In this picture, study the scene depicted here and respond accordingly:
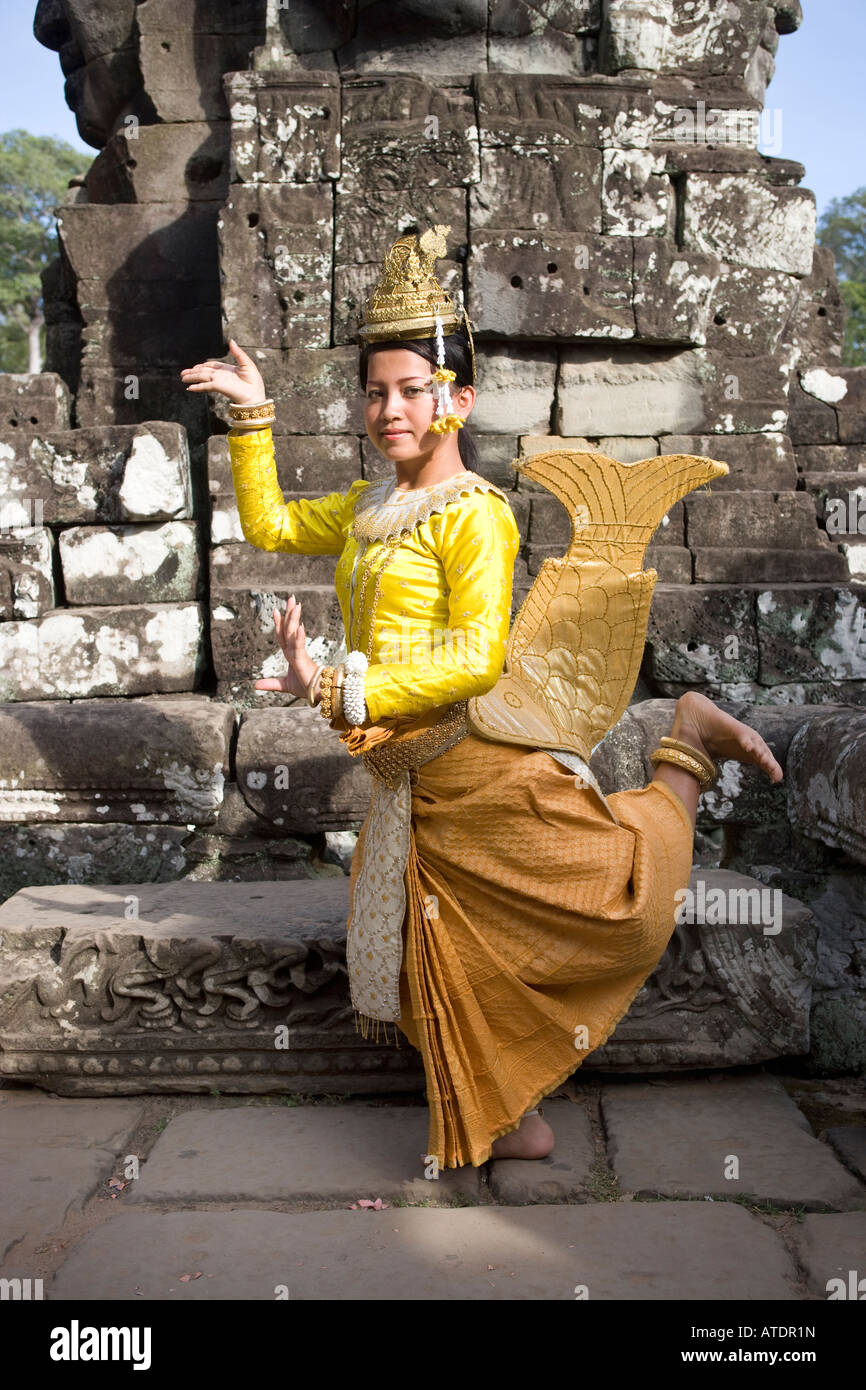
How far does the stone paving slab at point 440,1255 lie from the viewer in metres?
2.03

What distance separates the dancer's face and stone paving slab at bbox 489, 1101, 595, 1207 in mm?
1477

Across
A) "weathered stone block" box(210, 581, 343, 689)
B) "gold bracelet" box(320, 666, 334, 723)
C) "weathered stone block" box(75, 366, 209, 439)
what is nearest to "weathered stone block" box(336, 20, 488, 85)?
"weathered stone block" box(75, 366, 209, 439)

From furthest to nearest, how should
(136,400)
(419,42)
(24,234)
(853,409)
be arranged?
(24,234), (853,409), (136,400), (419,42)

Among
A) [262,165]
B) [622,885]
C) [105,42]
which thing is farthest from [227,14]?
[622,885]

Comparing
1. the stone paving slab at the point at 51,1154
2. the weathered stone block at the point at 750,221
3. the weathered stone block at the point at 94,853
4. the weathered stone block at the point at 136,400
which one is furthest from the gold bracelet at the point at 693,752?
the weathered stone block at the point at 136,400

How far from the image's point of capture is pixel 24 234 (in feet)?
107

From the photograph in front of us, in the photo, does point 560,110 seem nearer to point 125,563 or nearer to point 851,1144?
point 125,563

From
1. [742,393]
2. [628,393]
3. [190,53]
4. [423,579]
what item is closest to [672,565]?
[628,393]

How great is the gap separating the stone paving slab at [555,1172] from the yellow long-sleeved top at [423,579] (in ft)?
3.17

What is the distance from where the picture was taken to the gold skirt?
7.89 feet

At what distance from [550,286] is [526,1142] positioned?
11.3ft

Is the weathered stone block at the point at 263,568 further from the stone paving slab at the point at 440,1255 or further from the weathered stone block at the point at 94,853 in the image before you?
the stone paving slab at the point at 440,1255

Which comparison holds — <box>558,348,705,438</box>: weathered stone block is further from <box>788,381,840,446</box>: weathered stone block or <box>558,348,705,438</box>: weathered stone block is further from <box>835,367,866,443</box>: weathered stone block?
<box>835,367,866,443</box>: weathered stone block

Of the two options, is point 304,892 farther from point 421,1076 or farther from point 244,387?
point 244,387
